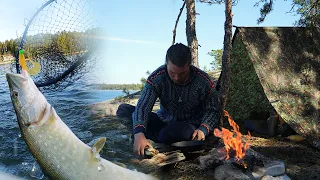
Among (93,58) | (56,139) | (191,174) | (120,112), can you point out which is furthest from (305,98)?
(56,139)

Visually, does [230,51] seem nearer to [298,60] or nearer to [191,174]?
[298,60]

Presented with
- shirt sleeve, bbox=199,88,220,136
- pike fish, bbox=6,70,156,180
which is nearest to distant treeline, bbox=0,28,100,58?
shirt sleeve, bbox=199,88,220,136

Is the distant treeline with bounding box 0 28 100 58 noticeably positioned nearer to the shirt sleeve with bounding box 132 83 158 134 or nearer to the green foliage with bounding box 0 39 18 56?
the green foliage with bounding box 0 39 18 56

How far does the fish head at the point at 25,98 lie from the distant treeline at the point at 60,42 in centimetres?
355

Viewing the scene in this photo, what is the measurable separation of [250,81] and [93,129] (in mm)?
3134

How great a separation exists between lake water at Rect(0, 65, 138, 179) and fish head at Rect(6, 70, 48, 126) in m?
2.23

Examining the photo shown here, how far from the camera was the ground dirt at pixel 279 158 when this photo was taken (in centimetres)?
384

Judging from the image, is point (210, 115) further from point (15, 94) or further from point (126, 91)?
point (126, 91)

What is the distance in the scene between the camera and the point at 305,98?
5305mm

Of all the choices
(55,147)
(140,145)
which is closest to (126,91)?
(140,145)

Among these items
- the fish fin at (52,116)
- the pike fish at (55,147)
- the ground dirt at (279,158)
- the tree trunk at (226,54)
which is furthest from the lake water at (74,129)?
the fish fin at (52,116)

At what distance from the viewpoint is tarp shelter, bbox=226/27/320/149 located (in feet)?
16.6

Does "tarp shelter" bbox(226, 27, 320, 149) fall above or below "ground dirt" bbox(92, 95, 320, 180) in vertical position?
above

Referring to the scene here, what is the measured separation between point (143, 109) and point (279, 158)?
2265 millimetres
